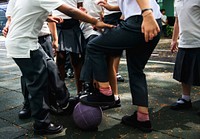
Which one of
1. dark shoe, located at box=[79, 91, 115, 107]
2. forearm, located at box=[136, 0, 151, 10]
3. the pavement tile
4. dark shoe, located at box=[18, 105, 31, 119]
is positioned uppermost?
forearm, located at box=[136, 0, 151, 10]

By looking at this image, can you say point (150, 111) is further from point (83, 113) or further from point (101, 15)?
point (101, 15)

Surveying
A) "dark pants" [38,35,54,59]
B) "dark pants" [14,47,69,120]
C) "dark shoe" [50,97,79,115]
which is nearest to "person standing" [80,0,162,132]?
"dark pants" [14,47,69,120]

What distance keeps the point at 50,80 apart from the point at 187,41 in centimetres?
182

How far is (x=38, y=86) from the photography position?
3.05m

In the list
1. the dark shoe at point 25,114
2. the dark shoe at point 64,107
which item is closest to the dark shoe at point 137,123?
the dark shoe at point 64,107

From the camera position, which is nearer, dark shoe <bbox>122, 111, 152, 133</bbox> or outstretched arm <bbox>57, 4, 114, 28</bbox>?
outstretched arm <bbox>57, 4, 114, 28</bbox>

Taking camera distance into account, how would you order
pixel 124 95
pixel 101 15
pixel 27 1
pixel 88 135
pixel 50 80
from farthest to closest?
pixel 124 95 → pixel 101 15 → pixel 50 80 → pixel 88 135 → pixel 27 1

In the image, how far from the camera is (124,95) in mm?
4531

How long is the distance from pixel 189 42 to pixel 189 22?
10.1 inches

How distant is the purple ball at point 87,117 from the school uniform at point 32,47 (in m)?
0.36

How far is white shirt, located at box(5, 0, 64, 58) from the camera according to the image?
9.41 feet

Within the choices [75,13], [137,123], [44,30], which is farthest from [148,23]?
[44,30]

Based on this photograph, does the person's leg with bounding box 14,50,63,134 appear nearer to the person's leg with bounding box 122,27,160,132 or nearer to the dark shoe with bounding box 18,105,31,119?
the dark shoe with bounding box 18,105,31,119

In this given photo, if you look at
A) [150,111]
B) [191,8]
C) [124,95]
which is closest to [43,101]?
[150,111]
